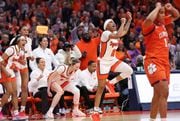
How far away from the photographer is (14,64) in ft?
45.0

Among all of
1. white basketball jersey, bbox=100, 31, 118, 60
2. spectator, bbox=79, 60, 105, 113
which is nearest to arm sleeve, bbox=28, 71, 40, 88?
spectator, bbox=79, 60, 105, 113

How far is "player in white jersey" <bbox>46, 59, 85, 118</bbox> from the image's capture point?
1421cm

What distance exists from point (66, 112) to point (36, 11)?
24.7ft

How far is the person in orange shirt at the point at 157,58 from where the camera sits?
9.23 metres

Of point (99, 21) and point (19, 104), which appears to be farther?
point (99, 21)

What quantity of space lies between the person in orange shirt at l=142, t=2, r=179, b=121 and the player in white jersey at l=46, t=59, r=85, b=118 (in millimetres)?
5057

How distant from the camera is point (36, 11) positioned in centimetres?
2180

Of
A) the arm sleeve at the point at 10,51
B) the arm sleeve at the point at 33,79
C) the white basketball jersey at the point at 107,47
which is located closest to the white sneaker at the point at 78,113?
the arm sleeve at the point at 33,79

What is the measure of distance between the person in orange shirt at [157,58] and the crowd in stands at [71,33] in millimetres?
5088

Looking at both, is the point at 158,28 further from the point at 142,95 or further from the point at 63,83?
the point at 142,95

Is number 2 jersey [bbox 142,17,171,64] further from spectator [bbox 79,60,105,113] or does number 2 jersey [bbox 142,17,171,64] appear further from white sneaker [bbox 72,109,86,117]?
spectator [bbox 79,60,105,113]

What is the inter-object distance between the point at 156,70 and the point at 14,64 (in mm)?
5356

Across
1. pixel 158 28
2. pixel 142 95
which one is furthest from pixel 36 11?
pixel 158 28

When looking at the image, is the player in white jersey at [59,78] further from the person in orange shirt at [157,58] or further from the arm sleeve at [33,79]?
the person in orange shirt at [157,58]
